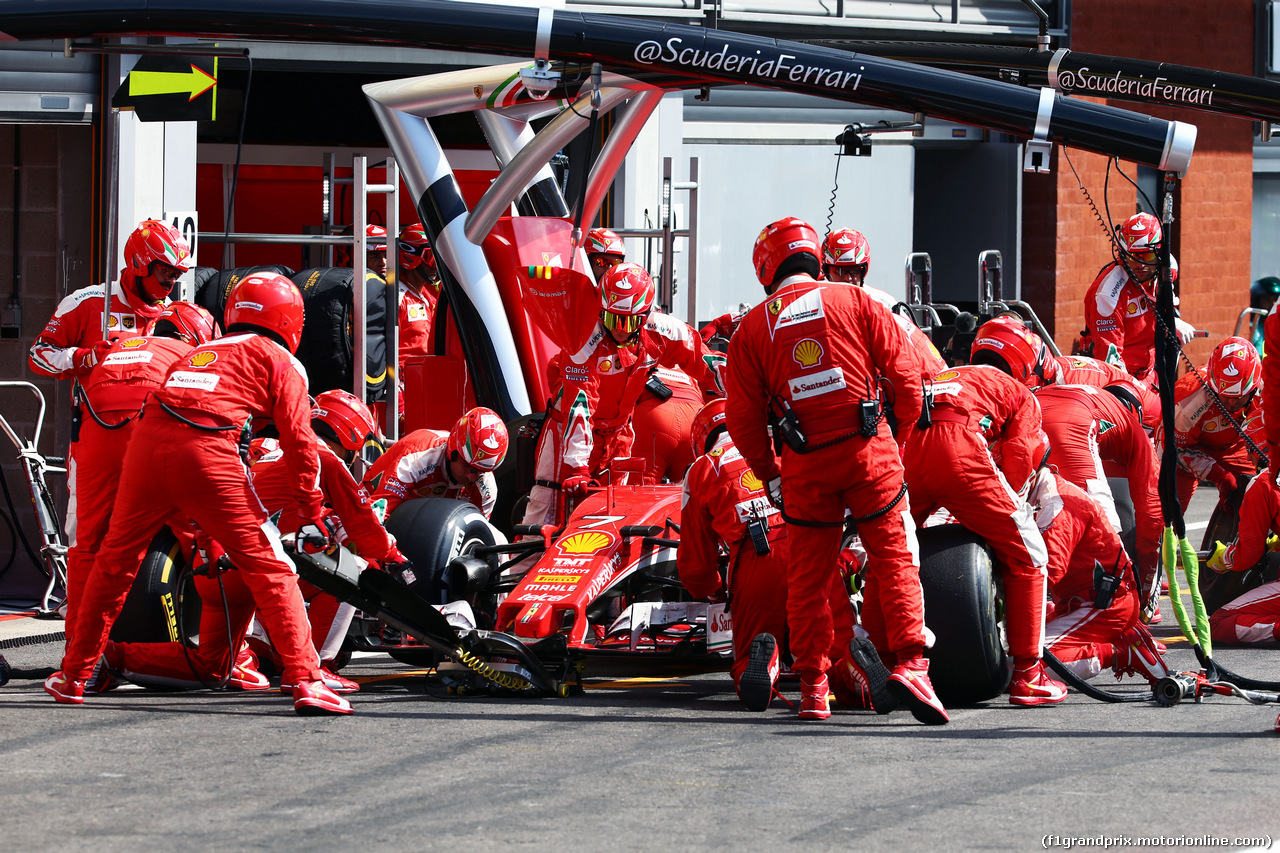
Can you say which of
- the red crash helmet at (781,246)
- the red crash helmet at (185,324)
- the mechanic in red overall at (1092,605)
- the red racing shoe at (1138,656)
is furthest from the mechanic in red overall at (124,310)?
the red racing shoe at (1138,656)

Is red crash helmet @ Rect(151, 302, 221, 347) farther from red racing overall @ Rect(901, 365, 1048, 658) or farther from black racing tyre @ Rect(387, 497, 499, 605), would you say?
red racing overall @ Rect(901, 365, 1048, 658)

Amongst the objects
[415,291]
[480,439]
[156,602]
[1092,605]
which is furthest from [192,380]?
[415,291]

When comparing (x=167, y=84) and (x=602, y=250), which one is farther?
(x=602, y=250)

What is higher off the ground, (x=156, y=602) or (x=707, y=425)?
(x=707, y=425)

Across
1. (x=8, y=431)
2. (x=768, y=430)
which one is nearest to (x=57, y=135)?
(x=8, y=431)

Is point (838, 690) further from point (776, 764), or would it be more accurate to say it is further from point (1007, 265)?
point (1007, 265)

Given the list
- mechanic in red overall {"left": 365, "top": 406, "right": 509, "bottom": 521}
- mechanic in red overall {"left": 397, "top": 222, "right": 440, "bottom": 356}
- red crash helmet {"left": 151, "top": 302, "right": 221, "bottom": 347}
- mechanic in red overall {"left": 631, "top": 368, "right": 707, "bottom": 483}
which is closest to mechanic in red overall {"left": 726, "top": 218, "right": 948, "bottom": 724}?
mechanic in red overall {"left": 365, "top": 406, "right": 509, "bottom": 521}

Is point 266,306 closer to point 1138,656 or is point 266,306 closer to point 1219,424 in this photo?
point 1138,656

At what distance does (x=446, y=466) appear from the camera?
8.65 metres

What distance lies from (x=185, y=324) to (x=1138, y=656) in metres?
4.98

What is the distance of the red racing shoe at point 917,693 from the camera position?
631cm

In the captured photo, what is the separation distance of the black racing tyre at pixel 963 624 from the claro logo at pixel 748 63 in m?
2.13

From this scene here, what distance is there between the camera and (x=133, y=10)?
7.42 metres

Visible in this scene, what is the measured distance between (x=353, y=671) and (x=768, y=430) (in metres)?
2.47
